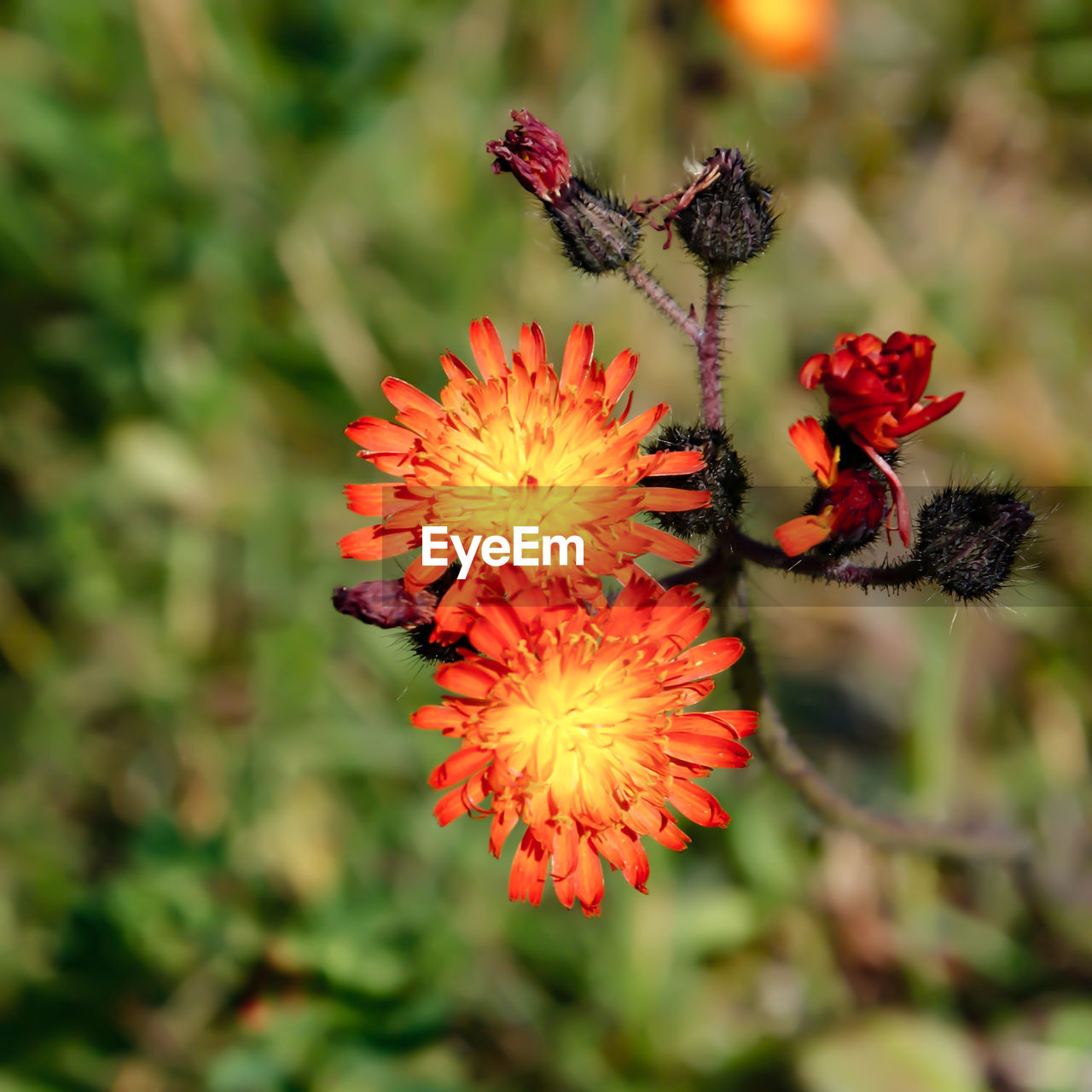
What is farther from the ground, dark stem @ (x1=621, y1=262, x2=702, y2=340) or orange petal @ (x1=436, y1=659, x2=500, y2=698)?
dark stem @ (x1=621, y1=262, x2=702, y2=340)

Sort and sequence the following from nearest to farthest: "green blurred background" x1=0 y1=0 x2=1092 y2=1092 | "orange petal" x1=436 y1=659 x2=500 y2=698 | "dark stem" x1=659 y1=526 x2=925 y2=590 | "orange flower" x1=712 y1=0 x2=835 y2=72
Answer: "orange petal" x1=436 y1=659 x2=500 y2=698 < "dark stem" x1=659 y1=526 x2=925 y2=590 < "green blurred background" x1=0 y1=0 x2=1092 y2=1092 < "orange flower" x1=712 y1=0 x2=835 y2=72

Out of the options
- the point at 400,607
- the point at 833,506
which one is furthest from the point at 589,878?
the point at 833,506

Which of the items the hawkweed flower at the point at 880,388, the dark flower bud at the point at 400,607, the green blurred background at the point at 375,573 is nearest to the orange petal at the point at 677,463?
the hawkweed flower at the point at 880,388

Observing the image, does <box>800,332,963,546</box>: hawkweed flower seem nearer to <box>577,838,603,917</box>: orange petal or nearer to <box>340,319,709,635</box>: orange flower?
<box>340,319,709,635</box>: orange flower

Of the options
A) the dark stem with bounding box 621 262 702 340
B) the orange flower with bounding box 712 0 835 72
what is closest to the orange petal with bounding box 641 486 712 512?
the dark stem with bounding box 621 262 702 340

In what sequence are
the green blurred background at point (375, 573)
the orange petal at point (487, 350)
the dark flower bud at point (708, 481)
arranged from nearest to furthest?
the dark flower bud at point (708, 481), the orange petal at point (487, 350), the green blurred background at point (375, 573)

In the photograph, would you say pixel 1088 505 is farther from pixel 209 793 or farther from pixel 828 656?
pixel 209 793

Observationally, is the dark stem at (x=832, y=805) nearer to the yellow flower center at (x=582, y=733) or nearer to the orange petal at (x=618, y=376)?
the yellow flower center at (x=582, y=733)
